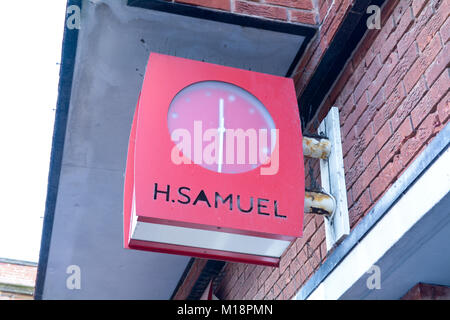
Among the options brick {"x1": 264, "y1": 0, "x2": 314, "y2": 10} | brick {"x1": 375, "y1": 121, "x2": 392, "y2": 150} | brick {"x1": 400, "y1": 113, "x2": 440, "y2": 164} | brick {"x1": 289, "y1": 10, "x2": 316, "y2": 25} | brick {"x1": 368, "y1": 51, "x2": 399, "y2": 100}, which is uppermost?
brick {"x1": 264, "y1": 0, "x2": 314, "y2": 10}

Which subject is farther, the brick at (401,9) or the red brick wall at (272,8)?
the red brick wall at (272,8)

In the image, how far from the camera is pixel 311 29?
9.05 ft

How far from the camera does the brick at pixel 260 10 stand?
2.67 m

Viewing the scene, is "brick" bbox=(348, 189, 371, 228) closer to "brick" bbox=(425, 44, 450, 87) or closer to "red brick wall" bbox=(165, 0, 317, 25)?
"brick" bbox=(425, 44, 450, 87)

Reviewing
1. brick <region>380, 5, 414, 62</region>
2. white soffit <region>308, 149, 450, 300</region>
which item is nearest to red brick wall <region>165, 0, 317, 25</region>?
brick <region>380, 5, 414, 62</region>

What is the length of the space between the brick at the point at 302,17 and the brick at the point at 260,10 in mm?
42

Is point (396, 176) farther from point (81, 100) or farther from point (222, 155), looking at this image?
point (81, 100)

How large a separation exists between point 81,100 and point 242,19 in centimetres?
92

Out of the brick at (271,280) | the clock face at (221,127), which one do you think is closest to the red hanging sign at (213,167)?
the clock face at (221,127)

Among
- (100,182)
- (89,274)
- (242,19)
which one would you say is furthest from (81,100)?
(89,274)

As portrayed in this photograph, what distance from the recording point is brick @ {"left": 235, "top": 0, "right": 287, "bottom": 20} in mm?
2670

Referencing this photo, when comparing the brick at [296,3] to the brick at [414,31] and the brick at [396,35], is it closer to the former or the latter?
the brick at [396,35]

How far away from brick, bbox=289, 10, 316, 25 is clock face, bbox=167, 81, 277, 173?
50cm

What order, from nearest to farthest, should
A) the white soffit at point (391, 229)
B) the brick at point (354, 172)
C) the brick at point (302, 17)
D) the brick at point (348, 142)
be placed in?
the white soffit at point (391, 229) < the brick at point (354, 172) < the brick at point (348, 142) < the brick at point (302, 17)
